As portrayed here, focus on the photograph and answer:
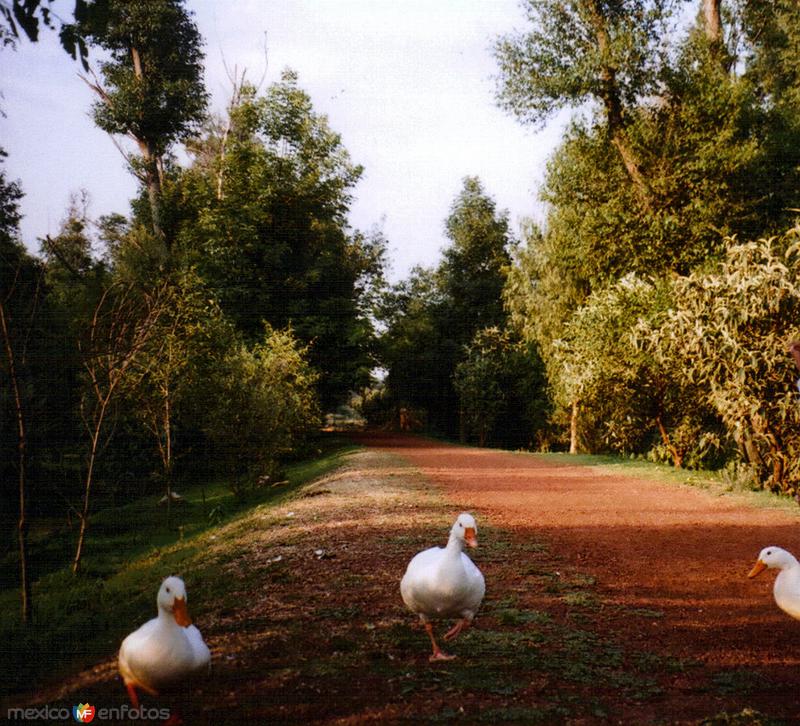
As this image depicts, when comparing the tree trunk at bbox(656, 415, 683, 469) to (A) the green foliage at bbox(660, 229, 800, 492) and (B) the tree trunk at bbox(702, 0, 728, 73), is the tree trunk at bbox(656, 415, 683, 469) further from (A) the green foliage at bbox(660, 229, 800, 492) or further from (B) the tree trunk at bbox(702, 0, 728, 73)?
(B) the tree trunk at bbox(702, 0, 728, 73)

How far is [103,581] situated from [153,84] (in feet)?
86.8

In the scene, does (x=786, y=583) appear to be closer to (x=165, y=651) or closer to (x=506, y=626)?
(x=506, y=626)

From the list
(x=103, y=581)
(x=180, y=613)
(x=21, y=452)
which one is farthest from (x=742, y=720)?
(x=103, y=581)

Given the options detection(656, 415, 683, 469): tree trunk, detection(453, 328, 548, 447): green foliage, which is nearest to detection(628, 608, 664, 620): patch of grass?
detection(656, 415, 683, 469): tree trunk

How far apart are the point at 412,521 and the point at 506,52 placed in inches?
622

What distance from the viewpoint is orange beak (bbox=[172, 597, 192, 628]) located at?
144 inches

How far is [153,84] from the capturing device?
2933cm

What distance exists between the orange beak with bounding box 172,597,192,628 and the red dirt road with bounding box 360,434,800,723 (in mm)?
2834

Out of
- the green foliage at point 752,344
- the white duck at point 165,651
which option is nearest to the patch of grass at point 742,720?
the white duck at point 165,651

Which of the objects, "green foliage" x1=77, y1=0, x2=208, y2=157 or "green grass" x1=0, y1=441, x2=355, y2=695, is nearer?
"green grass" x1=0, y1=441, x2=355, y2=695

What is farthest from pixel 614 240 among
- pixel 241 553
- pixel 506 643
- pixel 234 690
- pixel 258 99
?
pixel 258 99

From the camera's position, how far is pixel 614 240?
17.9m

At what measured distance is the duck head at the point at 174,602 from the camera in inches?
144

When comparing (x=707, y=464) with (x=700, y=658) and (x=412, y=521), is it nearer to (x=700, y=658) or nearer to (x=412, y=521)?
(x=412, y=521)
